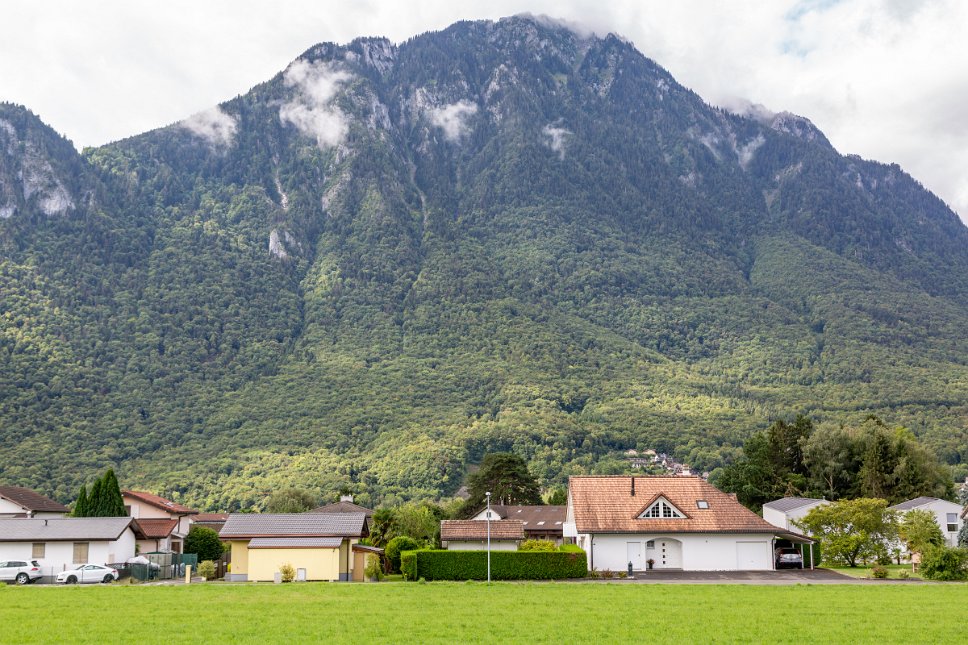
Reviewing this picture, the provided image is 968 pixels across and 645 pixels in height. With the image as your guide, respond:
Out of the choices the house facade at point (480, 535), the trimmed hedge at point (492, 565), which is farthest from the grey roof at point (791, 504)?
the trimmed hedge at point (492, 565)

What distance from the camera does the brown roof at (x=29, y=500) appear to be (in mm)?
71000

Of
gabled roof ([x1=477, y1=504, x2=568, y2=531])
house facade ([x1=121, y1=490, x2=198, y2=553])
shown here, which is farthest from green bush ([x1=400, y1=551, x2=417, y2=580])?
gabled roof ([x1=477, y1=504, x2=568, y2=531])

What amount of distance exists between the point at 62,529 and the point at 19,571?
397 centimetres

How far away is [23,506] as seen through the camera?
70.8 meters

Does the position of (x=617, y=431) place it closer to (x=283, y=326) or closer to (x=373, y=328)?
(x=373, y=328)

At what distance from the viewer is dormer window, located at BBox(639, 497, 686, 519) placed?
59.2 metres

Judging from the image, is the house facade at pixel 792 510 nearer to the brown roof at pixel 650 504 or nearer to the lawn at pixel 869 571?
the lawn at pixel 869 571

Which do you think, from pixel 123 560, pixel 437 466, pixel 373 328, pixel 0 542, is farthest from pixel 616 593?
pixel 373 328

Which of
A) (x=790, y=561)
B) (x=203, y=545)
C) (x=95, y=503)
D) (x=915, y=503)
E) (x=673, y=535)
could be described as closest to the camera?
(x=673, y=535)

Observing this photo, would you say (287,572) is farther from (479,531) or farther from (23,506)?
(23,506)

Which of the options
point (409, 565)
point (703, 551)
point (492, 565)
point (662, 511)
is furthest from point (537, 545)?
point (409, 565)

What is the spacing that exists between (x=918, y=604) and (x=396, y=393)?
122 m

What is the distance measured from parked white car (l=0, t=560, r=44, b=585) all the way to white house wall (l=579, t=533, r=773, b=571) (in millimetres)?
29005

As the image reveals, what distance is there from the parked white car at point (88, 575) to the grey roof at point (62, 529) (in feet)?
8.97
